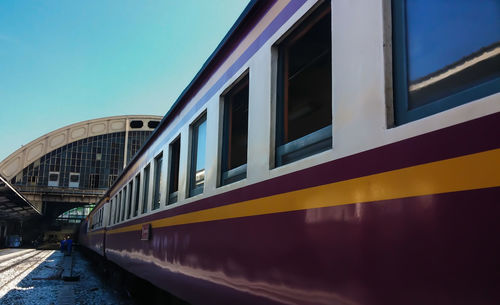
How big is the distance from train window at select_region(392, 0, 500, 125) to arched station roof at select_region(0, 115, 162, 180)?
4693 cm

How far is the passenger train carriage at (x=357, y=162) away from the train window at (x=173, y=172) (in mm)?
1412

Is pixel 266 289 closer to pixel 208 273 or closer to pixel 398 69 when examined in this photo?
pixel 208 273

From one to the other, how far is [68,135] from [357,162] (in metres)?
47.5

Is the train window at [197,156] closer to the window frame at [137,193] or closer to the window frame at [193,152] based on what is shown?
the window frame at [193,152]

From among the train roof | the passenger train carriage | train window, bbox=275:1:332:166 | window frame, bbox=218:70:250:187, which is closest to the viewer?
the passenger train carriage

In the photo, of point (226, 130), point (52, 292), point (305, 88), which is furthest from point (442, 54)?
point (52, 292)

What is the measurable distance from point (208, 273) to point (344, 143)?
1.78m

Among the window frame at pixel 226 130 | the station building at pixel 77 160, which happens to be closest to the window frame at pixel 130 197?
the window frame at pixel 226 130

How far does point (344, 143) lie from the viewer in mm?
1935

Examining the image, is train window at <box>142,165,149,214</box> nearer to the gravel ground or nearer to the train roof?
the train roof

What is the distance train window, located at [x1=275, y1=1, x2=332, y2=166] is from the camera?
2381 mm

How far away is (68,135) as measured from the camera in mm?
45406

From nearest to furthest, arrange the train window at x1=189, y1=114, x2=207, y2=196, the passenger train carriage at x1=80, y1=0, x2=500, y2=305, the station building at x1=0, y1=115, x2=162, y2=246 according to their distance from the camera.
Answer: the passenger train carriage at x1=80, y1=0, x2=500, y2=305 → the train window at x1=189, y1=114, x2=207, y2=196 → the station building at x1=0, y1=115, x2=162, y2=246

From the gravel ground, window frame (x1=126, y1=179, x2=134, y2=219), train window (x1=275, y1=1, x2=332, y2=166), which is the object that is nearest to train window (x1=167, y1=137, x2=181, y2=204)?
train window (x1=275, y1=1, x2=332, y2=166)
